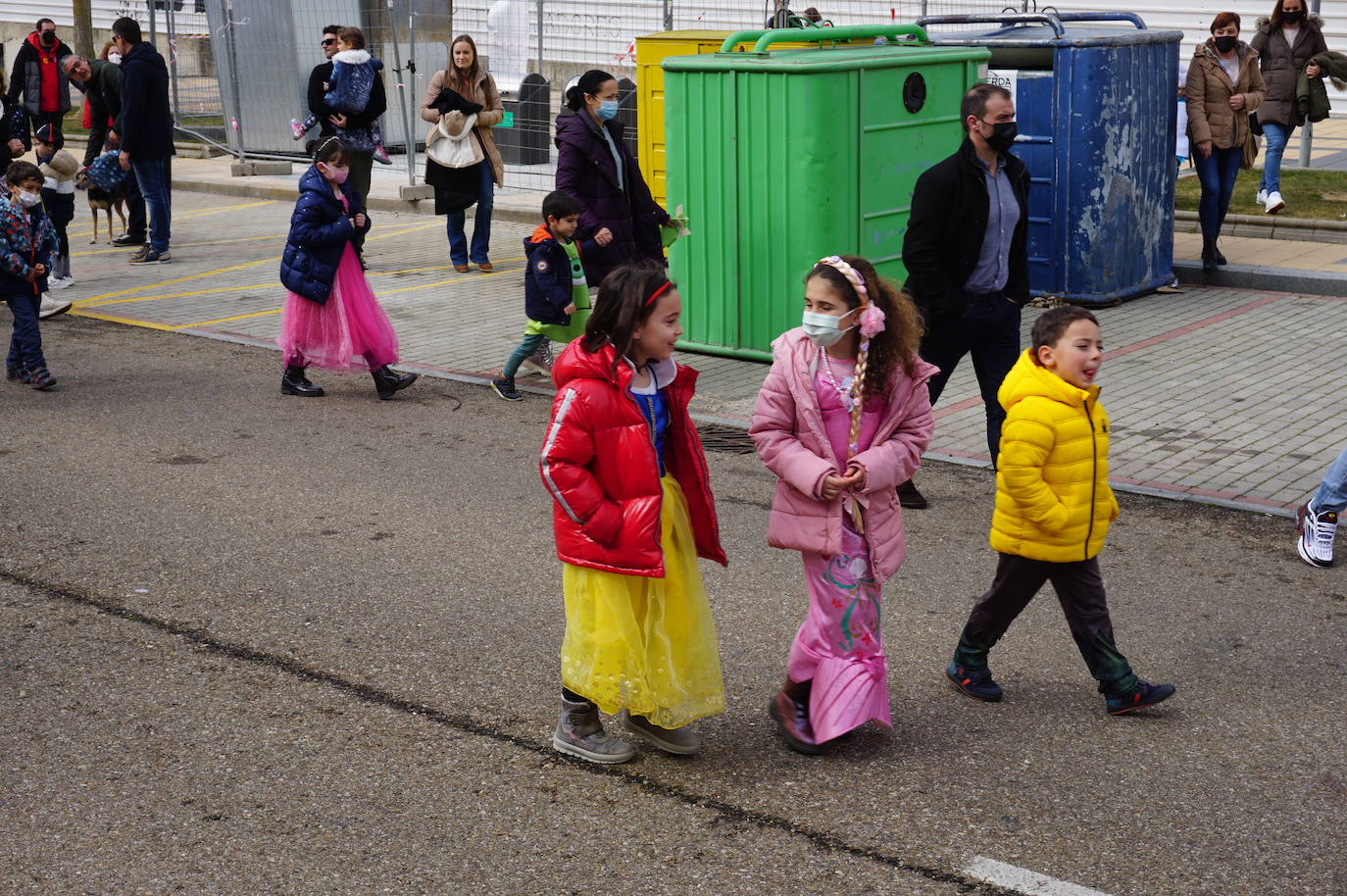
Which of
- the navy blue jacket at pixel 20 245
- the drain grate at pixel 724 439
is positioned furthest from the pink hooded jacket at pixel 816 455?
the navy blue jacket at pixel 20 245

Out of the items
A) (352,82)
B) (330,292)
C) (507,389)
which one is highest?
(352,82)

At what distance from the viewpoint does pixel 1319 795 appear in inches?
172

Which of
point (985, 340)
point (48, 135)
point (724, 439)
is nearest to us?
point (985, 340)

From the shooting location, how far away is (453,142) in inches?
523

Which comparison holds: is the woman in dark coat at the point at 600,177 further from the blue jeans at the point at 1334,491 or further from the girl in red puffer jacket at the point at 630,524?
the girl in red puffer jacket at the point at 630,524

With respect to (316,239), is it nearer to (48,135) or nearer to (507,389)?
(507,389)

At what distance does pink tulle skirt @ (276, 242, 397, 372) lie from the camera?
30.4 ft

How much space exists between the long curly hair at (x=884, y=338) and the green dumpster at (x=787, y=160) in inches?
203

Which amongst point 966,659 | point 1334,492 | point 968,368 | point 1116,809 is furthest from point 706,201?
point 1116,809

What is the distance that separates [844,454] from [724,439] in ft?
12.9

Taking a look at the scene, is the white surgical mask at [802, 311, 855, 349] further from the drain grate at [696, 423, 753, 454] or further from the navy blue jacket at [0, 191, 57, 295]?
the navy blue jacket at [0, 191, 57, 295]

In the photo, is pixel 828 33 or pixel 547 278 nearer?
pixel 547 278

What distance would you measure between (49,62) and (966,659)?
15.1 meters

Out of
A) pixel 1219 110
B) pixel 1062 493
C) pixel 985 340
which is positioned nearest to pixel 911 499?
pixel 985 340
